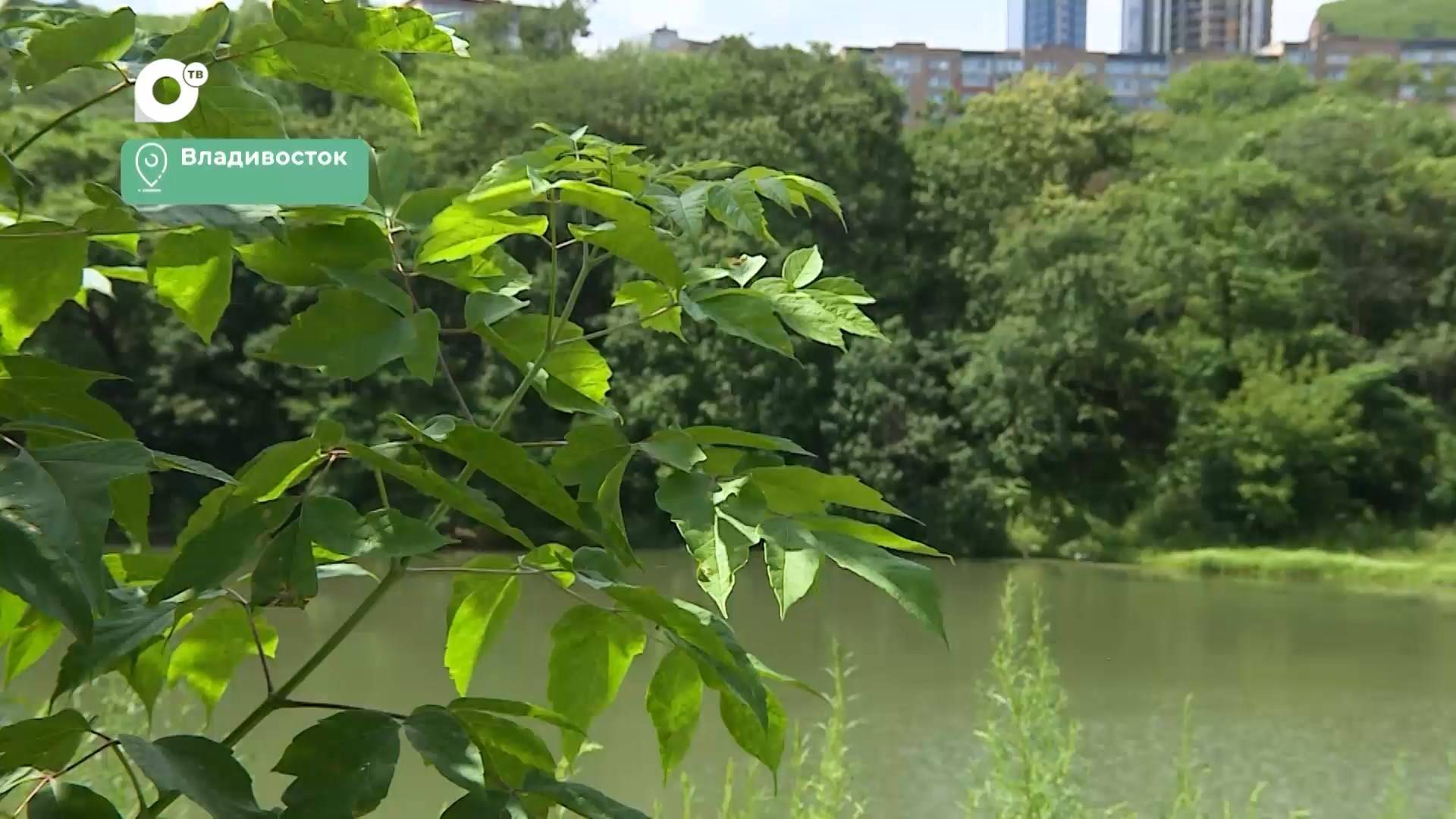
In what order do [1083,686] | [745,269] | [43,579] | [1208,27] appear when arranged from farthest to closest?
[1208,27] < [1083,686] < [745,269] < [43,579]

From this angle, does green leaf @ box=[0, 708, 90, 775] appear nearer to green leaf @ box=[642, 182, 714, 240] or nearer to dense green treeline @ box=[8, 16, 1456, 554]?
green leaf @ box=[642, 182, 714, 240]

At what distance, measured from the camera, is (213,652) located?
0.42 meters

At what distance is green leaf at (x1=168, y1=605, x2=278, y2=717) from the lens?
414 mm

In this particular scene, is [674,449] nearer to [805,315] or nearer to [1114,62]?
[805,315]

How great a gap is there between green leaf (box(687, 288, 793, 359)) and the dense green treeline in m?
9.25

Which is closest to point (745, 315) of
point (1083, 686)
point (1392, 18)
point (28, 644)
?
point (28, 644)

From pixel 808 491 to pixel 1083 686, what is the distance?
5335mm

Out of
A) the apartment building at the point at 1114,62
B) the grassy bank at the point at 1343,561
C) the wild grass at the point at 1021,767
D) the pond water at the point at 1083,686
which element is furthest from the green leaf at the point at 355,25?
the apartment building at the point at 1114,62

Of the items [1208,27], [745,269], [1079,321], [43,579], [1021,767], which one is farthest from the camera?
[1208,27]

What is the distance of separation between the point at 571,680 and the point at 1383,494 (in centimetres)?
1146

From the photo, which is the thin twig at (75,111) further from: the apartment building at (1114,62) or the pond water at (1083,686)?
the apartment building at (1114,62)

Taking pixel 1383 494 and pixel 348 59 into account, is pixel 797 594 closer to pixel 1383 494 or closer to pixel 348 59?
pixel 348 59

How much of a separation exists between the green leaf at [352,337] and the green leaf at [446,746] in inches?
3.1

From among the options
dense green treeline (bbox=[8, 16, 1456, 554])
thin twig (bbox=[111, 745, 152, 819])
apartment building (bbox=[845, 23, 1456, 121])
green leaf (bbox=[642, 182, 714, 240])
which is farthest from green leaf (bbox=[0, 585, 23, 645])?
apartment building (bbox=[845, 23, 1456, 121])
